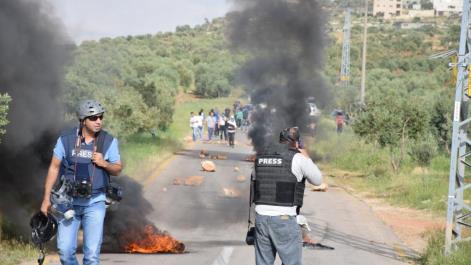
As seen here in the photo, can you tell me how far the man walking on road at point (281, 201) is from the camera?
7.48 m

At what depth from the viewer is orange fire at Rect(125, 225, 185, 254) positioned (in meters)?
11.9

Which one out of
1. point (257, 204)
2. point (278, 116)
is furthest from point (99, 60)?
point (257, 204)

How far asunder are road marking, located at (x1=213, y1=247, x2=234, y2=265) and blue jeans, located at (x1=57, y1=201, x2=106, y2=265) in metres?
4.14

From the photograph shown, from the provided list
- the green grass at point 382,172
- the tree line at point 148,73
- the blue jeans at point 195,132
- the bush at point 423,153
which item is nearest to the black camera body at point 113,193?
the tree line at point 148,73

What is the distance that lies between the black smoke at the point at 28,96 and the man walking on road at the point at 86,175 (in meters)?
4.28

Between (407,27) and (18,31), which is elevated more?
(407,27)

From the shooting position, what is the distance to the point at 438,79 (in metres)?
66.2

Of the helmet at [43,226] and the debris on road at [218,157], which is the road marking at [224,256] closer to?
the helmet at [43,226]

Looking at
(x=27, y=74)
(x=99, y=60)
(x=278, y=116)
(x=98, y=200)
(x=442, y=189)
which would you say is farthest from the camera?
(x=99, y=60)

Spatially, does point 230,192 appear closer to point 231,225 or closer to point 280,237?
point 231,225

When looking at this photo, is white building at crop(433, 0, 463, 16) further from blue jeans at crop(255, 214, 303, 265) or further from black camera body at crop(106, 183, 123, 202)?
black camera body at crop(106, 183, 123, 202)

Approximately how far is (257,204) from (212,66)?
186ft

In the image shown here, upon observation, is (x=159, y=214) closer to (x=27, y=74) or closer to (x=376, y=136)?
(x=27, y=74)

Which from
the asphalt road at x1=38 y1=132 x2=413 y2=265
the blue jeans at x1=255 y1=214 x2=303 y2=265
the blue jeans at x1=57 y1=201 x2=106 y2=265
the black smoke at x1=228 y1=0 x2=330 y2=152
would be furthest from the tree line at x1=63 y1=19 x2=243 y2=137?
the blue jeans at x1=255 y1=214 x2=303 y2=265
